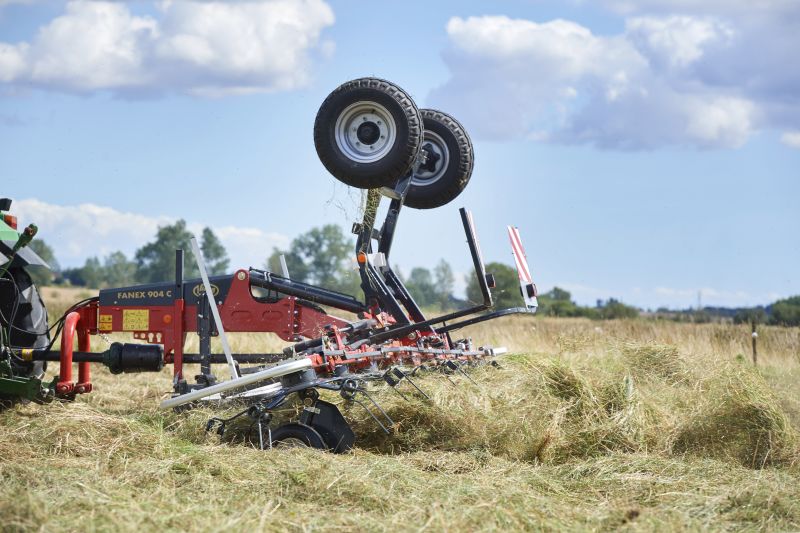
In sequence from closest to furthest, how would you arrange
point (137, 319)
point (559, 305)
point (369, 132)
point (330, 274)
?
point (369, 132) → point (137, 319) → point (559, 305) → point (330, 274)

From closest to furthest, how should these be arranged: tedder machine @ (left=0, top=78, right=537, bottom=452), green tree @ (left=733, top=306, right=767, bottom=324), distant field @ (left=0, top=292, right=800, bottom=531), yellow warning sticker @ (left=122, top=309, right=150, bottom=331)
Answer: distant field @ (left=0, top=292, right=800, bottom=531) → tedder machine @ (left=0, top=78, right=537, bottom=452) → yellow warning sticker @ (left=122, top=309, right=150, bottom=331) → green tree @ (left=733, top=306, right=767, bottom=324)

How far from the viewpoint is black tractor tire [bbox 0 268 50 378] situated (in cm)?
936

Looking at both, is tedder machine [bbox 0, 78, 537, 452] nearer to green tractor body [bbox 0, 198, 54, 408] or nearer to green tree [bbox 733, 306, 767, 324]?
green tractor body [bbox 0, 198, 54, 408]

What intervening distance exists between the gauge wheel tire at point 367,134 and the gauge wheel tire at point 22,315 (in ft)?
10.2

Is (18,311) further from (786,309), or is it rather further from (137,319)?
(786,309)

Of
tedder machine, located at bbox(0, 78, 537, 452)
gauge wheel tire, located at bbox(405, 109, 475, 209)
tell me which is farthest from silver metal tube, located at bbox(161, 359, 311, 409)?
gauge wheel tire, located at bbox(405, 109, 475, 209)

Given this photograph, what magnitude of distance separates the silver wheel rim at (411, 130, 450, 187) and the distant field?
2.14 meters

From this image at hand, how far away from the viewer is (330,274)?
5019 centimetres

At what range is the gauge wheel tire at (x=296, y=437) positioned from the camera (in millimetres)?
7480

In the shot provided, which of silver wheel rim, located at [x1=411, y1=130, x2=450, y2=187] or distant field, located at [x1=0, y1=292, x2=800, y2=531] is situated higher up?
silver wheel rim, located at [x1=411, y1=130, x2=450, y2=187]

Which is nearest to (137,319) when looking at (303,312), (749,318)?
(303,312)

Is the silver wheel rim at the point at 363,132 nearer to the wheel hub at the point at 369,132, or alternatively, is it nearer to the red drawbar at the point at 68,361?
the wheel hub at the point at 369,132

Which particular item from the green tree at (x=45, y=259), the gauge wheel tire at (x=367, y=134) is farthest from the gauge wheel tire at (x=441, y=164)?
the green tree at (x=45, y=259)

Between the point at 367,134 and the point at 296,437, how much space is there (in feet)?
9.31
